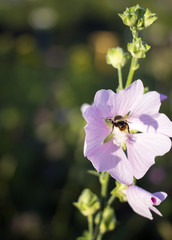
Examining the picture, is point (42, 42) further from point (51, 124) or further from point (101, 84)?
point (51, 124)

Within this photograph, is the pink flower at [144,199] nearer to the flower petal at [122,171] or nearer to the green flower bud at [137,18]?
the flower petal at [122,171]

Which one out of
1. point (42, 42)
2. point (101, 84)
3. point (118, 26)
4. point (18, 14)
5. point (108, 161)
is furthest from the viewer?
point (18, 14)

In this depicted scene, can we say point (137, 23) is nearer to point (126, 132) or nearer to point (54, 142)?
point (126, 132)

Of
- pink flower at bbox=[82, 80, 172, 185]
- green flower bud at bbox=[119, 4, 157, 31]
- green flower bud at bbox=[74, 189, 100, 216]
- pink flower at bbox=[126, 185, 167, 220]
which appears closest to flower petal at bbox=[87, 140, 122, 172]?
pink flower at bbox=[82, 80, 172, 185]

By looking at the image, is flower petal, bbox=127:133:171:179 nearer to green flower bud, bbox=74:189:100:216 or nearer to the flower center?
the flower center

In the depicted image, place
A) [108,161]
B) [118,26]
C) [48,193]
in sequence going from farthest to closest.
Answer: [118,26] < [48,193] < [108,161]

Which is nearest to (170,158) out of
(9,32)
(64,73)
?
(64,73)
